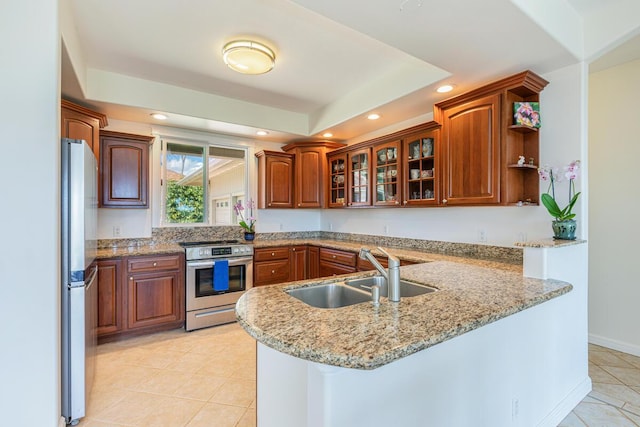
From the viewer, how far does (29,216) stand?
1631 mm

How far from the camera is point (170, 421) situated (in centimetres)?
195

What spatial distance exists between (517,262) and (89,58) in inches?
168

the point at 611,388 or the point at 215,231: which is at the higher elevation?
the point at 215,231

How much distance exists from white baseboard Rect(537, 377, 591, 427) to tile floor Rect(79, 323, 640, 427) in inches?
1.2

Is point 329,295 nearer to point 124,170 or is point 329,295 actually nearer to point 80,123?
point 80,123

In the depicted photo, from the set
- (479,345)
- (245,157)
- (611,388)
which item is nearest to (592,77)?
(611,388)

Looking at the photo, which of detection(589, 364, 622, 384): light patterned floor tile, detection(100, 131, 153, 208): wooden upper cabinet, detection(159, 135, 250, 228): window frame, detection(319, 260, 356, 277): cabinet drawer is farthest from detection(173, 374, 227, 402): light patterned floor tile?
detection(589, 364, 622, 384): light patterned floor tile

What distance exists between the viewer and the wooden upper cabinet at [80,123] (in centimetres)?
264

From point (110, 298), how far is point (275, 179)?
245 centimetres

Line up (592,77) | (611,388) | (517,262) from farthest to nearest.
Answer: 1. (592,77)
2. (517,262)
3. (611,388)

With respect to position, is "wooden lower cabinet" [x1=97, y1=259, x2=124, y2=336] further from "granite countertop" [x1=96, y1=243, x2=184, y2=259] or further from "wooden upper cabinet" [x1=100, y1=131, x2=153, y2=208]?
"wooden upper cabinet" [x1=100, y1=131, x2=153, y2=208]

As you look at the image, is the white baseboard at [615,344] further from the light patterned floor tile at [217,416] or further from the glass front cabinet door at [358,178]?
the light patterned floor tile at [217,416]

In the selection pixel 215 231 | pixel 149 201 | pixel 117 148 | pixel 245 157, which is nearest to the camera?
pixel 117 148

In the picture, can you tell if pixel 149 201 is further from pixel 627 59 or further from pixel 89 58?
pixel 627 59
